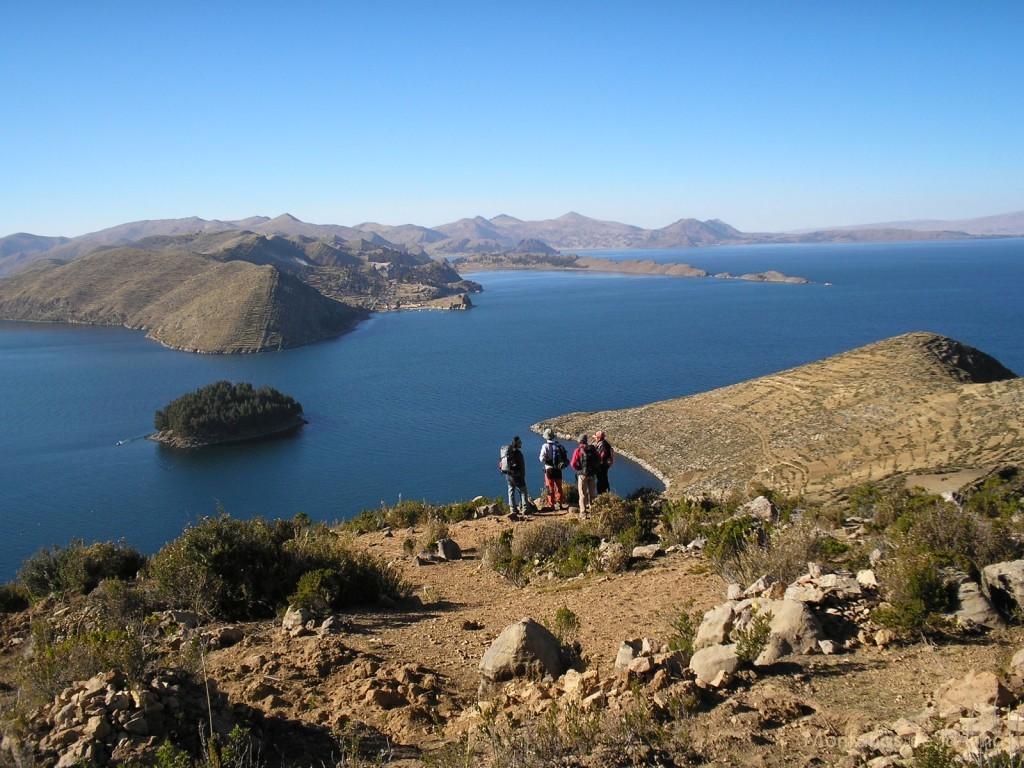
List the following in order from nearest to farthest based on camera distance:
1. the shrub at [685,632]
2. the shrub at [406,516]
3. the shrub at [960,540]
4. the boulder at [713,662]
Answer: the boulder at [713,662] → the shrub at [685,632] → the shrub at [960,540] → the shrub at [406,516]

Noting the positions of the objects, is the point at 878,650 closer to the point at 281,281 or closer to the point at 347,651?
the point at 347,651

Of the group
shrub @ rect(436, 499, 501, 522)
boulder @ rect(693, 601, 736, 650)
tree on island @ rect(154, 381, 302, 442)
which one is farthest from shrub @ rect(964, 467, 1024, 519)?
tree on island @ rect(154, 381, 302, 442)

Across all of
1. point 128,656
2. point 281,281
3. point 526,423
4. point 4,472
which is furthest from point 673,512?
point 281,281

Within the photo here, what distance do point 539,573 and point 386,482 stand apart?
28462mm

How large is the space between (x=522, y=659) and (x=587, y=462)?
284 inches

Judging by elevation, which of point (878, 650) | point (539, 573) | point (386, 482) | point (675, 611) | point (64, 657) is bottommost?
point (386, 482)

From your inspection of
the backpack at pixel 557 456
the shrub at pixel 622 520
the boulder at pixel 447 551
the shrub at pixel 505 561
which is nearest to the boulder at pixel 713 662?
the shrub at pixel 505 561

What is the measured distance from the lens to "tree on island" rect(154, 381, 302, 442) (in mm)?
48781

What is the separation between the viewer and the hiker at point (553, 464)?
13.5 meters

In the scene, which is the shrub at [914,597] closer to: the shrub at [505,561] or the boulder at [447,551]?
the shrub at [505,561]

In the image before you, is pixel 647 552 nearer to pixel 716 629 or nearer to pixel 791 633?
pixel 716 629

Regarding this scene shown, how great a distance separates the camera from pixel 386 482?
3712 cm

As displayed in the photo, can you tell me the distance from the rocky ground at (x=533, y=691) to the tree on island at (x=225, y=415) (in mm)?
44311

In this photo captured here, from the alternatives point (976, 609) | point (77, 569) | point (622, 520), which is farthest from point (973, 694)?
point (77, 569)
